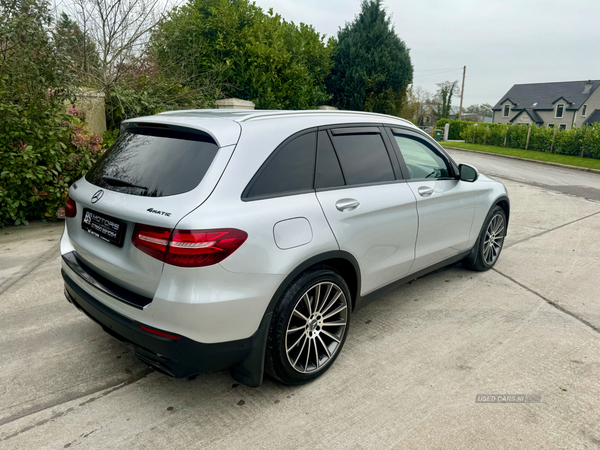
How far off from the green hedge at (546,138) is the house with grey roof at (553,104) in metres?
26.6

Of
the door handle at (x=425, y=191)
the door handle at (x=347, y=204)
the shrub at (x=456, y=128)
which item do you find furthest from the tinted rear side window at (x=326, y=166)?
the shrub at (x=456, y=128)

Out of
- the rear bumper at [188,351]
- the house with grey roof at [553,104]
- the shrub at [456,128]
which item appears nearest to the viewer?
the rear bumper at [188,351]

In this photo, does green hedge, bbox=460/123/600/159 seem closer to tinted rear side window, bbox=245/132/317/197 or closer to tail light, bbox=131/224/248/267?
tinted rear side window, bbox=245/132/317/197

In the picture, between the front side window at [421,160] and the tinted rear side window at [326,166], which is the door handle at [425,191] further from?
the tinted rear side window at [326,166]

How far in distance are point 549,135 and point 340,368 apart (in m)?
26.6

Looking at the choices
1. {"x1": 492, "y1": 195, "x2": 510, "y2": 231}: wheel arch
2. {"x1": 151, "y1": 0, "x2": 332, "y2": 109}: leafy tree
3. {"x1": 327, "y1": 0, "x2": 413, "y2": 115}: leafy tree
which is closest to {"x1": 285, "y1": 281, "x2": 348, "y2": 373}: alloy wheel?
{"x1": 492, "y1": 195, "x2": 510, "y2": 231}: wheel arch

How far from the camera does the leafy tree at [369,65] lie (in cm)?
1284

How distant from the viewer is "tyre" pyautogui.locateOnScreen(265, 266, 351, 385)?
8.48 ft

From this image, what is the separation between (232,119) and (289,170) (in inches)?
18.0

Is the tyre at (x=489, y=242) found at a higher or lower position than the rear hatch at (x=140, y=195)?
lower

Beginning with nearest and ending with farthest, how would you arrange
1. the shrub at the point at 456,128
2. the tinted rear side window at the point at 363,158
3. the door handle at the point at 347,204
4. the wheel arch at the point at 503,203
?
the door handle at the point at 347,204 < the tinted rear side window at the point at 363,158 < the wheel arch at the point at 503,203 < the shrub at the point at 456,128

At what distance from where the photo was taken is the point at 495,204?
15.8 ft
